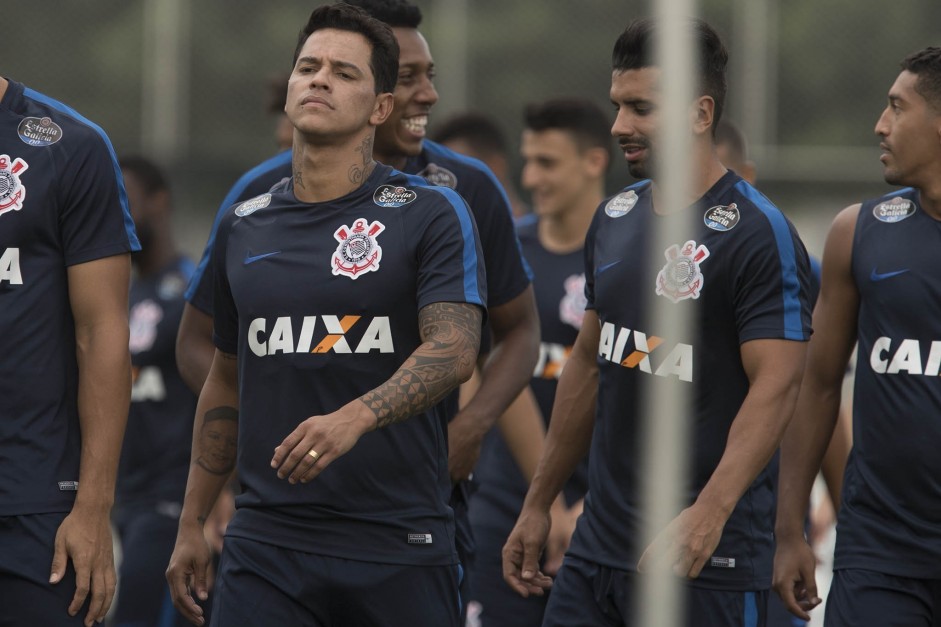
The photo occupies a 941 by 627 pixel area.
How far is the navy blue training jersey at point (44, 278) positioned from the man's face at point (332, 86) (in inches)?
21.4

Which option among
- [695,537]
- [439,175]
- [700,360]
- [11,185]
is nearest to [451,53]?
[439,175]

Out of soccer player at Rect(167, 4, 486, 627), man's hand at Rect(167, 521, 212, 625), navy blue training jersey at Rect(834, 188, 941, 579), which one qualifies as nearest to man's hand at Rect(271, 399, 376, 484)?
soccer player at Rect(167, 4, 486, 627)

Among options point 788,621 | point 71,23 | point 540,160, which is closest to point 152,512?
point 540,160

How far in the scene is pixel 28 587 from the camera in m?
4.08

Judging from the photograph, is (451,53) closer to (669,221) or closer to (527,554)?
(527,554)

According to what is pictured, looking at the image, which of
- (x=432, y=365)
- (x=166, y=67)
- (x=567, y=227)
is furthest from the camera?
(x=166, y=67)

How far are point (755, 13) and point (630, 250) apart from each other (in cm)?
1190

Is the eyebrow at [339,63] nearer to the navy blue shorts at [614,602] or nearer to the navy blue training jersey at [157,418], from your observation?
the navy blue shorts at [614,602]

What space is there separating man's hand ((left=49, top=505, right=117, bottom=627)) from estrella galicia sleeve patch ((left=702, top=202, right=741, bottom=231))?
176 centimetres

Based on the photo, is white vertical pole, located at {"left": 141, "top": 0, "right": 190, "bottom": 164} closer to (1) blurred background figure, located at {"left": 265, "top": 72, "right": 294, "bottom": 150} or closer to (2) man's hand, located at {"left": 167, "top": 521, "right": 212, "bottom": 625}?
(1) blurred background figure, located at {"left": 265, "top": 72, "right": 294, "bottom": 150}

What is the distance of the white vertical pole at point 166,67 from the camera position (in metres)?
16.6

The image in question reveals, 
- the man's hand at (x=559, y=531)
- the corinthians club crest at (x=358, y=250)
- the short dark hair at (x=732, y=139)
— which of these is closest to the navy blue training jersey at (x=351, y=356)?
the corinthians club crest at (x=358, y=250)

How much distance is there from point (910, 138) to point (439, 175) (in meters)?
1.48

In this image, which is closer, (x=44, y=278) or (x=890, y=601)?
(x=44, y=278)
